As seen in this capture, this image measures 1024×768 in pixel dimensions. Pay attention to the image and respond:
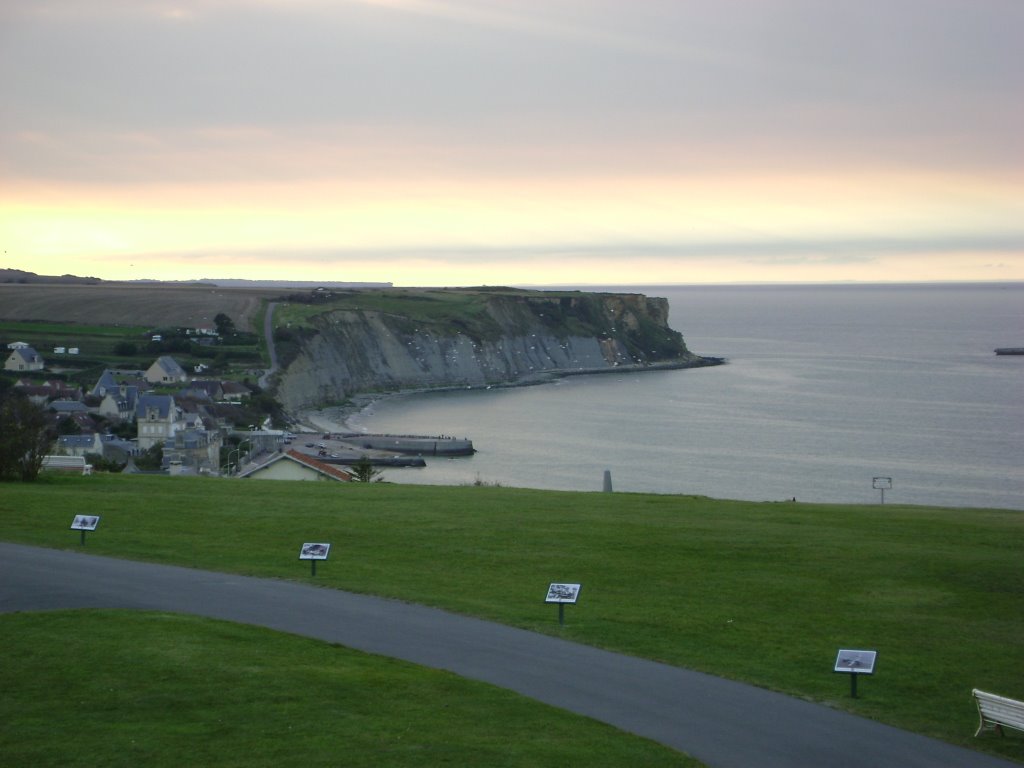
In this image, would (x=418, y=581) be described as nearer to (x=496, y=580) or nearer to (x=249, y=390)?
(x=496, y=580)

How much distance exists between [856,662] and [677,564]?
19.4 feet

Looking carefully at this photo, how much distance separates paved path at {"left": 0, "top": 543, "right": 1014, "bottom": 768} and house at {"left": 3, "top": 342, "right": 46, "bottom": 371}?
271ft

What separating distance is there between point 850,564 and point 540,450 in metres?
59.1

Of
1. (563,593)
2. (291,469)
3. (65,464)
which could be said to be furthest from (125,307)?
(563,593)

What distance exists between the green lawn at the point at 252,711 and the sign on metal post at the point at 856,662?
2612 millimetres

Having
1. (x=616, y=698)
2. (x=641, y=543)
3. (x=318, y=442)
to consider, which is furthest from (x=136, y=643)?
(x=318, y=442)

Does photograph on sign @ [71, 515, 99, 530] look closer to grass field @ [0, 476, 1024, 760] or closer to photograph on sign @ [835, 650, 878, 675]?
grass field @ [0, 476, 1024, 760]

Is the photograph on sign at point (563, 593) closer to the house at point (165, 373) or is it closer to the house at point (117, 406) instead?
the house at point (117, 406)

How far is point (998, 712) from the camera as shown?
427 inches

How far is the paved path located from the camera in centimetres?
1051

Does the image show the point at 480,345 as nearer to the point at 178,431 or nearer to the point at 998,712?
the point at 178,431

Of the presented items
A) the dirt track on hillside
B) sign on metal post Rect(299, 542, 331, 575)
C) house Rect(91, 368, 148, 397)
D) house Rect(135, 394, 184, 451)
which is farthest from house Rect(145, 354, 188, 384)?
sign on metal post Rect(299, 542, 331, 575)

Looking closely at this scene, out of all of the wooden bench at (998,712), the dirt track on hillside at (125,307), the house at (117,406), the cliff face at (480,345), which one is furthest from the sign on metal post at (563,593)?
the dirt track on hillside at (125,307)

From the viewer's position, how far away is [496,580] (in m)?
16.6
